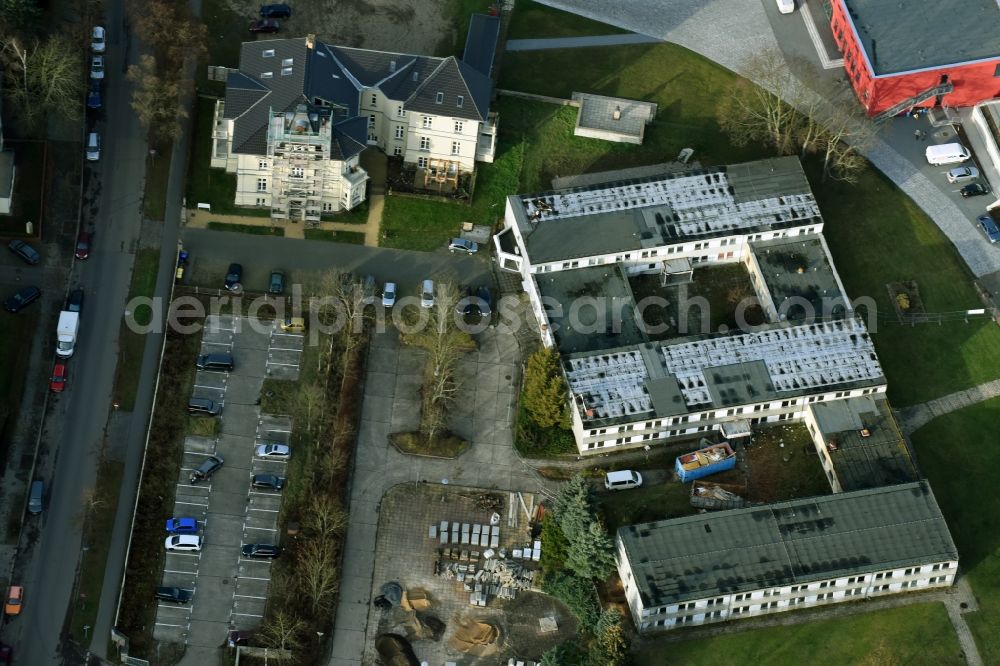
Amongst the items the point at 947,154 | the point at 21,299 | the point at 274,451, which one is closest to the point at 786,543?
the point at 274,451

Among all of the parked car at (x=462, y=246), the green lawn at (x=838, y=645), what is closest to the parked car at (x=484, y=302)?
the parked car at (x=462, y=246)

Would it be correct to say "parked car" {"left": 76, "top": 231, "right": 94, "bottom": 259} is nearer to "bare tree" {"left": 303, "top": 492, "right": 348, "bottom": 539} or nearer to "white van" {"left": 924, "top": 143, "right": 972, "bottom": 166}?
"bare tree" {"left": 303, "top": 492, "right": 348, "bottom": 539}

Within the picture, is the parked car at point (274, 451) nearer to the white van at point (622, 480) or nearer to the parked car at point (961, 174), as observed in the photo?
the white van at point (622, 480)

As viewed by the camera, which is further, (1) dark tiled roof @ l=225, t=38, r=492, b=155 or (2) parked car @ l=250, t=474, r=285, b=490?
(1) dark tiled roof @ l=225, t=38, r=492, b=155

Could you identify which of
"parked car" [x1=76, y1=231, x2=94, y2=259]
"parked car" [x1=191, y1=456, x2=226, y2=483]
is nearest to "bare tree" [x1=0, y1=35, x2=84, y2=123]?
"parked car" [x1=76, y1=231, x2=94, y2=259]

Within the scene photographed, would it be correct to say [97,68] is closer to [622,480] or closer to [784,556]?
[622,480]

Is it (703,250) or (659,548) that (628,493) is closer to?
(659,548)

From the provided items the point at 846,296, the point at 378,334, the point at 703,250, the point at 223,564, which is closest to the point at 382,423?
the point at 378,334
